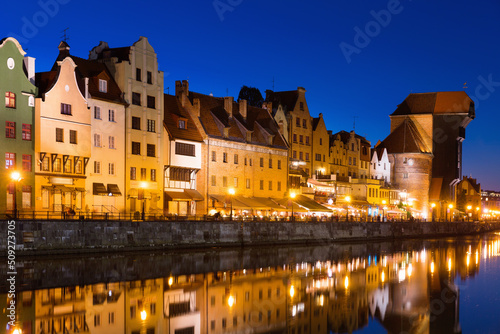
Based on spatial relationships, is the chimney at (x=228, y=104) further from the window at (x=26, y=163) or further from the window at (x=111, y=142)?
the window at (x=26, y=163)

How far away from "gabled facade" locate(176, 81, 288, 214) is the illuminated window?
21940mm

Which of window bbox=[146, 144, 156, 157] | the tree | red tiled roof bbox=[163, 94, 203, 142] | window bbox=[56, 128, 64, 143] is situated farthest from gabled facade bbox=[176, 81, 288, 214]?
the tree

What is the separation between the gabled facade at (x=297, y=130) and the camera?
84.1 meters

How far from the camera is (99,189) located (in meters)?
56.8

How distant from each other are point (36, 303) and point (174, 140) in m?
35.5

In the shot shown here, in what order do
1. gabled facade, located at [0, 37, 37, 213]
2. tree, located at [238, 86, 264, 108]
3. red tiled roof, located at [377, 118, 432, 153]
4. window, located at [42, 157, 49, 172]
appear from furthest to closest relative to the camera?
red tiled roof, located at [377, 118, 432, 153] → tree, located at [238, 86, 264, 108] → window, located at [42, 157, 49, 172] → gabled facade, located at [0, 37, 37, 213]

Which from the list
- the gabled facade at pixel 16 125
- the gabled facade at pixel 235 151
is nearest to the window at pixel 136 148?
the gabled facade at pixel 235 151

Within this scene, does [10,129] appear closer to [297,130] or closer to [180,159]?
[180,159]

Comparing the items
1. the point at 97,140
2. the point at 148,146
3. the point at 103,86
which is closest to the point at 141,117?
the point at 148,146

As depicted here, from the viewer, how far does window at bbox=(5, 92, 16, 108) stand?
5138 centimetres

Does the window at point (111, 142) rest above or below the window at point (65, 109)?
below

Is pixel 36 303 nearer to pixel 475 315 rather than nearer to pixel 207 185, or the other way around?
pixel 475 315

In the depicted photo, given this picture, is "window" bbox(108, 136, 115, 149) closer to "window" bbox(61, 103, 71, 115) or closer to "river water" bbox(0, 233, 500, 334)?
"window" bbox(61, 103, 71, 115)

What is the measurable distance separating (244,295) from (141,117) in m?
30.1
